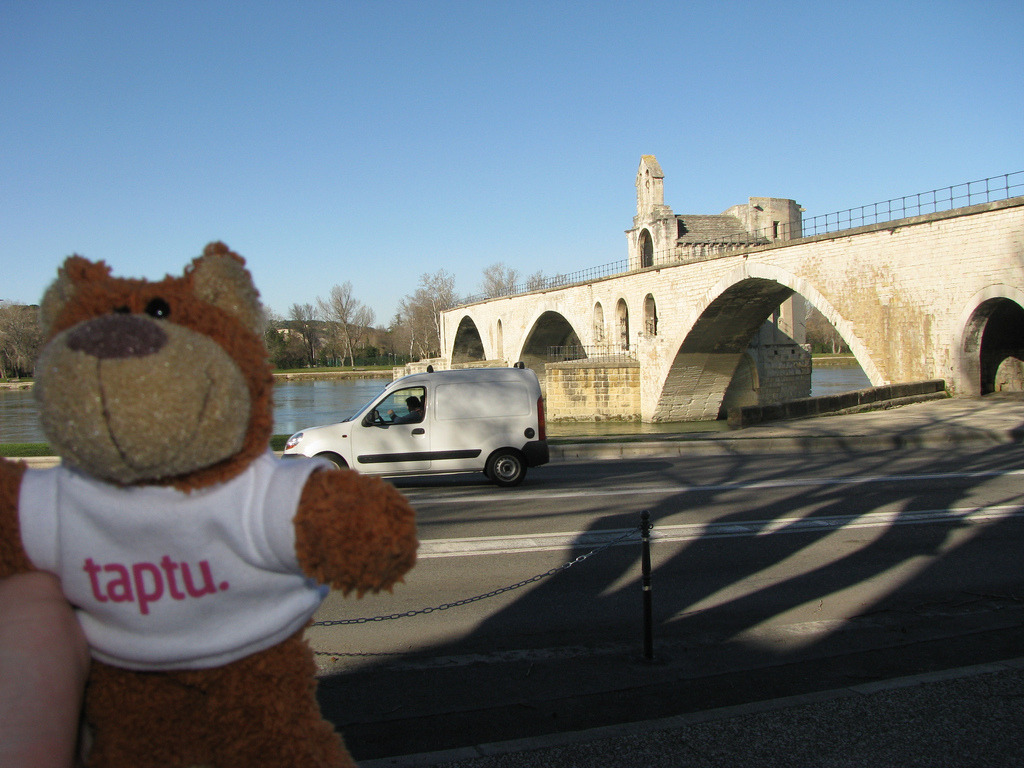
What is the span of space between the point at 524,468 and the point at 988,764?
7992mm

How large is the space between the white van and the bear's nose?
30.3 feet

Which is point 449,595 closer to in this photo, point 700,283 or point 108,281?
point 108,281

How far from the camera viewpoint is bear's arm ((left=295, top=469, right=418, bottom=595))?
1.65 metres

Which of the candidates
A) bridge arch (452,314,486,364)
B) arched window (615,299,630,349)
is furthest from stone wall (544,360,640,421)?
bridge arch (452,314,486,364)

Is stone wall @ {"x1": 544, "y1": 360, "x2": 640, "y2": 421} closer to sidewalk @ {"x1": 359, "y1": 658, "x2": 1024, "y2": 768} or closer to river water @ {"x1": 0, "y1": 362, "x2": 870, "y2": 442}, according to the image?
river water @ {"x1": 0, "y1": 362, "x2": 870, "y2": 442}

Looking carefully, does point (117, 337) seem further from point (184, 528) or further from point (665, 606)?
point (665, 606)

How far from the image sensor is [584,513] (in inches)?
332

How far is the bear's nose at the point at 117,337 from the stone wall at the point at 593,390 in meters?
33.3

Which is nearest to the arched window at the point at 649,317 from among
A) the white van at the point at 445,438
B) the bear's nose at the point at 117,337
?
the white van at the point at 445,438

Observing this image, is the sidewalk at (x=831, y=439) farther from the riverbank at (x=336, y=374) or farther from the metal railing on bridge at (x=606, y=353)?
the riverbank at (x=336, y=374)

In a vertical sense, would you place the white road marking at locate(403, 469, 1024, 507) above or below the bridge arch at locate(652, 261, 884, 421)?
below

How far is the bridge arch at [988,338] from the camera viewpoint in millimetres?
20750

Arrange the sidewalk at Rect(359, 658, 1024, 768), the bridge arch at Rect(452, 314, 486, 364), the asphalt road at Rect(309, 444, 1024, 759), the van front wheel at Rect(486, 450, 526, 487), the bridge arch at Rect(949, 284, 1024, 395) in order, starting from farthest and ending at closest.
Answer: the bridge arch at Rect(452, 314, 486, 364) < the bridge arch at Rect(949, 284, 1024, 395) < the van front wheel at Rect(486, 450, 526, 487) < the asphalt road at Rect(309, 444, 1024, 759) < the sidewalk at Rect(359, 658, 1024, 768)

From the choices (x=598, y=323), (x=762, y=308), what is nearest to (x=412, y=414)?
(x=762, y=308)
